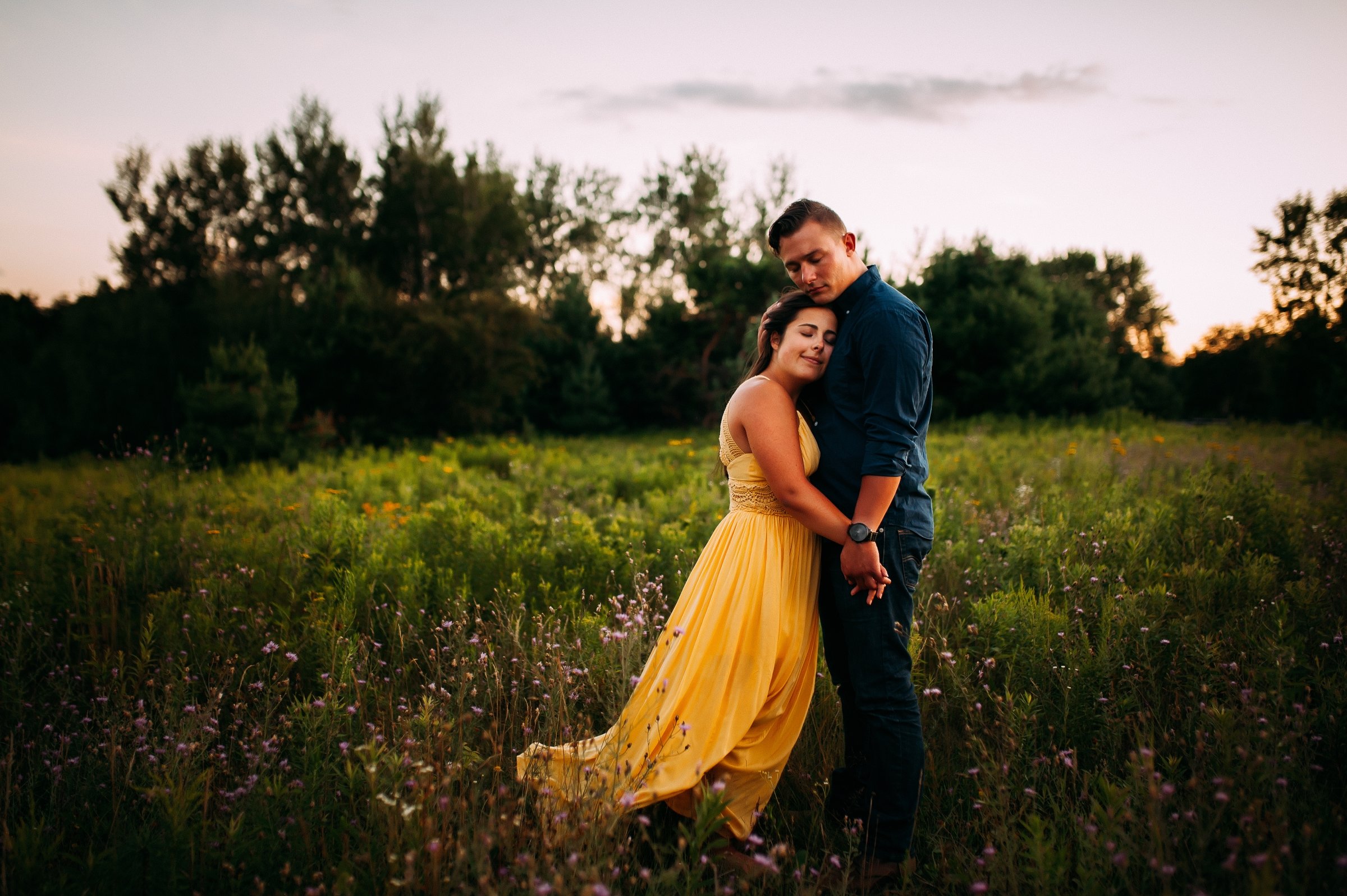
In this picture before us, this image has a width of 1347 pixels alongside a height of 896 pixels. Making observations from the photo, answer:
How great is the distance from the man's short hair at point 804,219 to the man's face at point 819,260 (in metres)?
0.01

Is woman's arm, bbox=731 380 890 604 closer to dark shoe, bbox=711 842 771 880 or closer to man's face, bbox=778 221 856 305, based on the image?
man's face, bbox=778 221 856 305

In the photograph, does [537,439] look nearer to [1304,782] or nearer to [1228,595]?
[1228,595]

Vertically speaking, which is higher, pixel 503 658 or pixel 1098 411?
pixel 1098 411

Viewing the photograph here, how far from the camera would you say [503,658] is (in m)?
3.63

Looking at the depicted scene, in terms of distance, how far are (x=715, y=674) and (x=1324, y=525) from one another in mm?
5576

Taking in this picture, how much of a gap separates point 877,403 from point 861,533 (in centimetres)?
45

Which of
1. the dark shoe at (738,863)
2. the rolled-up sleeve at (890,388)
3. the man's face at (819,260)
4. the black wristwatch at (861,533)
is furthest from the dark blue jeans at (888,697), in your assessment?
the man's face at (819,260)

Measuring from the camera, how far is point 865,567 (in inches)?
93.6

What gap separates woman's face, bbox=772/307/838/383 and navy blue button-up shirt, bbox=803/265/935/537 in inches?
1.8

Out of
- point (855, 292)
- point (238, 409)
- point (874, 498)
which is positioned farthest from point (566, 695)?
point (238, 409)

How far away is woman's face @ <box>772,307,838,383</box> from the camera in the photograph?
265 centimetres

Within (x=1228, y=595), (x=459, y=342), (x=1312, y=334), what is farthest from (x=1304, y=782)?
(x=1312, y=334)

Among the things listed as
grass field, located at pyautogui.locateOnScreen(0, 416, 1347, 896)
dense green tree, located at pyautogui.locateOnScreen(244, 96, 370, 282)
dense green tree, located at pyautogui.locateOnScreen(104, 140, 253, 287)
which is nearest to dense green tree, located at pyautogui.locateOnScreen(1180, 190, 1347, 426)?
grass field, located at pyautogui.locateOnScreen(0, 416, 1347, 896)

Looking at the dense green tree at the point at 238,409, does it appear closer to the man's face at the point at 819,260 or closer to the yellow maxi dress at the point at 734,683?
the yellow maxi dress at the point at 734,683
